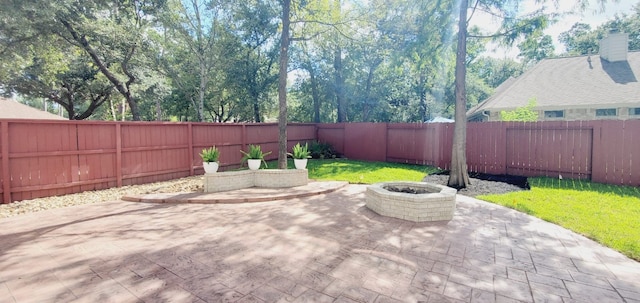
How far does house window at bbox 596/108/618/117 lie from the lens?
10516 millimetres

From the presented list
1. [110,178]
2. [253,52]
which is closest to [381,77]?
[253,52]

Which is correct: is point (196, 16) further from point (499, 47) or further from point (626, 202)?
point (626, 202)

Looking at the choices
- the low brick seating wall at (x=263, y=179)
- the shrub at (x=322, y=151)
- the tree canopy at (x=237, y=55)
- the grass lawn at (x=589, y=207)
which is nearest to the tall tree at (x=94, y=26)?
the tree canopy at (x=237, y=55)

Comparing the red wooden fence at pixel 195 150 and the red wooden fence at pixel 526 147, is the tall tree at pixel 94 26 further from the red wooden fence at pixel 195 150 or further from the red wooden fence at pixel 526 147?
the red wooden fence at pixel 526 147

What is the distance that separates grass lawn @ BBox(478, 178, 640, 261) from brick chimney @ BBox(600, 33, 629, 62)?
9.56 metres

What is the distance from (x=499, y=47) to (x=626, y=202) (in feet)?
14.1

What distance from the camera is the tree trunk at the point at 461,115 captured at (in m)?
6.94

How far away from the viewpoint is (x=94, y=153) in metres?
6.33

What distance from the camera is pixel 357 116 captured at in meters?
18.9

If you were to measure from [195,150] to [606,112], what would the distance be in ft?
47.0

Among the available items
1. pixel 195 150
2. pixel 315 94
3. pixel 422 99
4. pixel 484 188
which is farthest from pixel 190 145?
pixel 422 99

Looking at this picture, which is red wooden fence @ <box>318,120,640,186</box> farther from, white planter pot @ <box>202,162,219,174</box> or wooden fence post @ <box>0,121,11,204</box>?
wooden fence post @ <box>0,121,11,204</box>

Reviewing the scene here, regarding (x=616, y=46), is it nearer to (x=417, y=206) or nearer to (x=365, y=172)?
(x=365, y=172)

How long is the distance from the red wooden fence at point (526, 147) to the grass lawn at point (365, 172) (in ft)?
2.47
